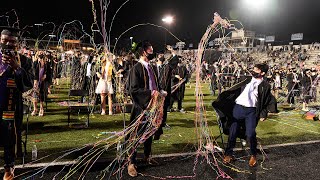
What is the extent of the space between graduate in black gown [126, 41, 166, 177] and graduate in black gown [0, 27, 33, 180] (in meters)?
1.72

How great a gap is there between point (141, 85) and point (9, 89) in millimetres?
2109

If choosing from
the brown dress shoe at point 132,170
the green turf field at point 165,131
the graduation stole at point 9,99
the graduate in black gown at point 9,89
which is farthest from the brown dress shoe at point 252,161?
the graduation stole at point 9,99

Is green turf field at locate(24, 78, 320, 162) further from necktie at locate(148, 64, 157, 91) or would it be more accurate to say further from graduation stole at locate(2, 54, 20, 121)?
necktie at locate(148, 64, 157, 91)

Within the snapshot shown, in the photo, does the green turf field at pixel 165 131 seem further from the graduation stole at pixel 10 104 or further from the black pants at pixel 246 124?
the graduation stole at pixel 10 104

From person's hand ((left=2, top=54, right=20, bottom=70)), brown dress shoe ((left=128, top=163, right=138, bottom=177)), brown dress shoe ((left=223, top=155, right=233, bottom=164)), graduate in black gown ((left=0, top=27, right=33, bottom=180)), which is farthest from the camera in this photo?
brown dress shoe ((left=223, top=155, right=233, bottom=164))

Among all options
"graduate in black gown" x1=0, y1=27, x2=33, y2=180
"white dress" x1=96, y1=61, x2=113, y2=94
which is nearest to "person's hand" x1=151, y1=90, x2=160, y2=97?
"graduate in black gown" x1=0, y1=27, x2=33, y2=180

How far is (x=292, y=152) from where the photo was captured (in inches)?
301

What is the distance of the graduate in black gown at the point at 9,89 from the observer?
4936mm

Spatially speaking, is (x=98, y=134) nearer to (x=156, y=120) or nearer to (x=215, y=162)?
(x=156, y=120)

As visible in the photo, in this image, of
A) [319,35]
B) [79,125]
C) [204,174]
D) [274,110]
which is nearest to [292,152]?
[274,110]

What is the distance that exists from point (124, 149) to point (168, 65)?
3.86 meters

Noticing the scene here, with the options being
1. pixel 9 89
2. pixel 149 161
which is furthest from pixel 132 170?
pixel 9 89

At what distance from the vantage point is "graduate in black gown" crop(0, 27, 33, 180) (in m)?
4.94

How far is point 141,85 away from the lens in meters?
5.82
